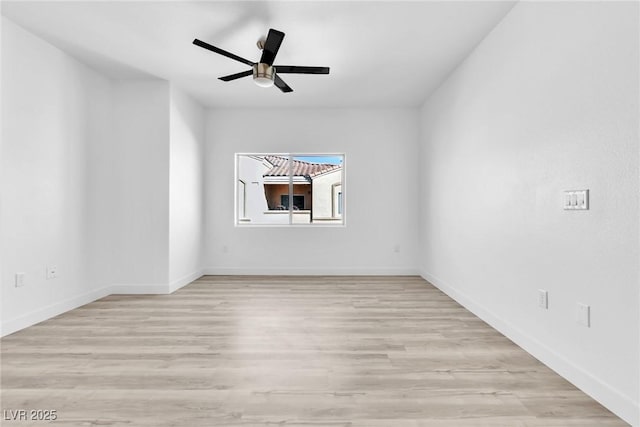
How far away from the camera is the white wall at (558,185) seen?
168cm

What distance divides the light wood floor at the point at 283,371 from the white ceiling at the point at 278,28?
2.55m

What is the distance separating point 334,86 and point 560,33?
2.71 meters

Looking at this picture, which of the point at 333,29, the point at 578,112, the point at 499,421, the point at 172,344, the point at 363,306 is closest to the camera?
the point at 499,421

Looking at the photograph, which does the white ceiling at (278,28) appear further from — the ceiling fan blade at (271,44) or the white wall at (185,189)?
the white wall at (185,189)

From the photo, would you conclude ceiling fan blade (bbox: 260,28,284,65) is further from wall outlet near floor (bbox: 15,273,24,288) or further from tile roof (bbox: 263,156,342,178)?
wall outlet near floor (bbox: 15,273,24,288)

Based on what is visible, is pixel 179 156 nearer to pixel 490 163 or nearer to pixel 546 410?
pixel 490 163

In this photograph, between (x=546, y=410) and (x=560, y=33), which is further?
(x=560, y=33)

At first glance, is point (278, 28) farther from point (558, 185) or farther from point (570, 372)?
point (570, 372)

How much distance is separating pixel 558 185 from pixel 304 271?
3.92 m

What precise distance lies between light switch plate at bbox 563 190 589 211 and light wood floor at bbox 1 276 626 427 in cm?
100

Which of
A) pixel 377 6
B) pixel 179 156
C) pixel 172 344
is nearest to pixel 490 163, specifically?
pixel 377 6

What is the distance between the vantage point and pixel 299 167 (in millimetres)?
5723

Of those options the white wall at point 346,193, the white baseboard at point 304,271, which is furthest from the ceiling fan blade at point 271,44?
the white baseboard at point 304,271

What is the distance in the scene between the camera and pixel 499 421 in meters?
1.64
